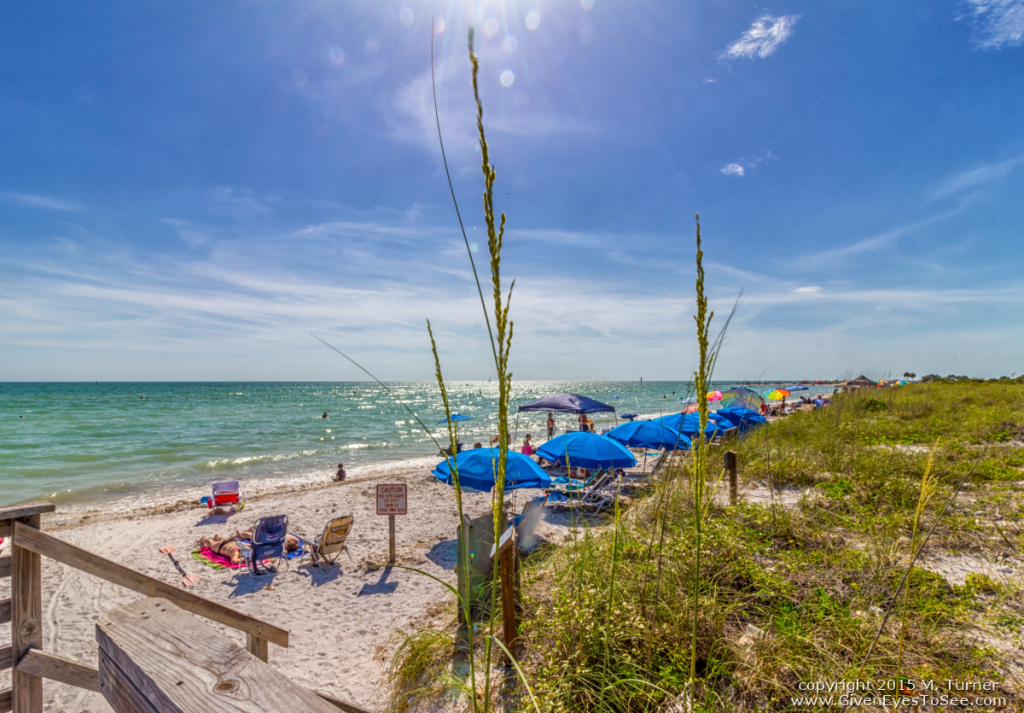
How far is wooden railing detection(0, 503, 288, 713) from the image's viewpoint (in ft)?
6.35

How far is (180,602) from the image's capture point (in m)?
2.16

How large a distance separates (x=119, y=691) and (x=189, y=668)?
329 millimetres

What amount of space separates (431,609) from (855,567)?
16.1 feet

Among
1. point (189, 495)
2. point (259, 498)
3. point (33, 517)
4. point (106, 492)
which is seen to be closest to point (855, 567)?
point (33, 517)

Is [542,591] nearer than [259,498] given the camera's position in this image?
Yes

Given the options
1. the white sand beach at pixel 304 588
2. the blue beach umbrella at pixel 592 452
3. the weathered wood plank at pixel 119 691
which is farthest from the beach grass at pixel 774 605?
the blue beach umbrella at pixel 592 452

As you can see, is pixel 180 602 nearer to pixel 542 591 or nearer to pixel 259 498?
pixel 542 591

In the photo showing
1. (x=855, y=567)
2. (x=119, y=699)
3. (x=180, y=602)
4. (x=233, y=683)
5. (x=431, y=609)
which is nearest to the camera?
(x=233, y=683)

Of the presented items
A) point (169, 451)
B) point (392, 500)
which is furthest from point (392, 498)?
point (169, 451)

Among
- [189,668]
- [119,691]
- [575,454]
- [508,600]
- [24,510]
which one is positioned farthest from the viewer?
Answer: [575,454]

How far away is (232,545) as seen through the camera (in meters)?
8.48

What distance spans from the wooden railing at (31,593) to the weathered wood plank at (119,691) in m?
0.98

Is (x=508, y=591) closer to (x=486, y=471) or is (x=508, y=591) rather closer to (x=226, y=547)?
(x=486, y=471)

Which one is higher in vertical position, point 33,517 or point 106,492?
point 33,517
